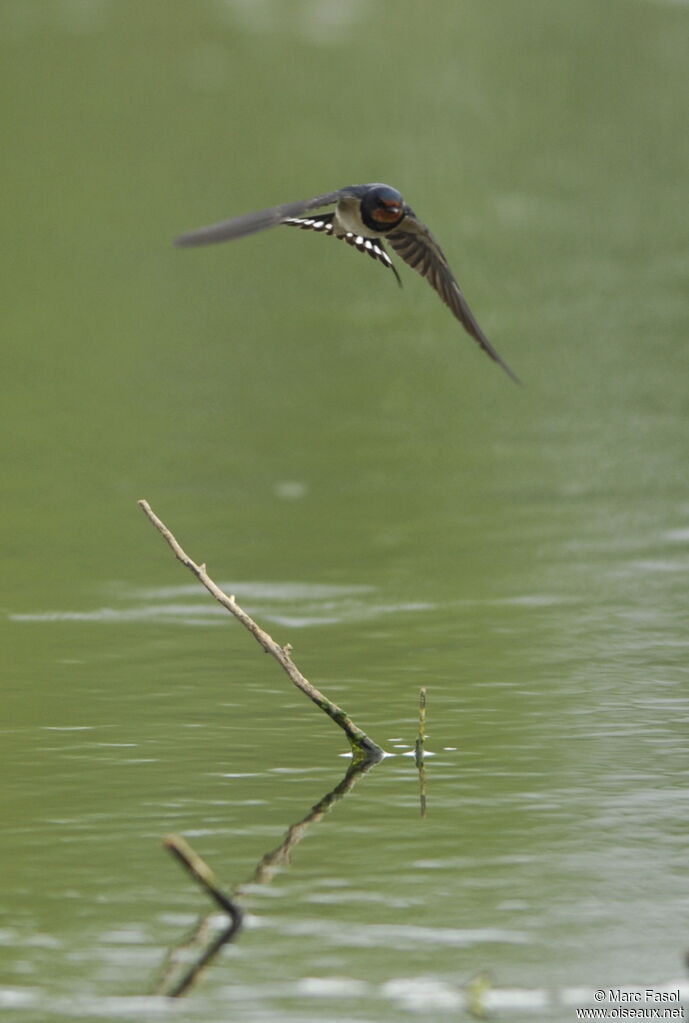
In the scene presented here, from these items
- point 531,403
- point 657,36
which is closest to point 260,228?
point 531,403

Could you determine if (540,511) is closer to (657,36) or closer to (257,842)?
(257,842)

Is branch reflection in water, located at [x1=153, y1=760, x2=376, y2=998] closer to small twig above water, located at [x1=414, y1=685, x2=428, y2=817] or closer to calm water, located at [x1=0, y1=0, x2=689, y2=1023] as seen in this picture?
calm water, located at [x1=0, y1=0, x2=689, y2=1023]

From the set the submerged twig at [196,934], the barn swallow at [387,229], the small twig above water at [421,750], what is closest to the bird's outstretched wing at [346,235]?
the barn swallow at [387,229]

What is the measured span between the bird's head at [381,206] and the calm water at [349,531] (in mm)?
1615

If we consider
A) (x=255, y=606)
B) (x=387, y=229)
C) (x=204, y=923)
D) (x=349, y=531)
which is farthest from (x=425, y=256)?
(x=349, y=531)

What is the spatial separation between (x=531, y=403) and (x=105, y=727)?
652cm

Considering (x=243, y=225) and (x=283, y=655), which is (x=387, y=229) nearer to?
(x=243, y=225)

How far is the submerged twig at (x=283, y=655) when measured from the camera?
6.09 meters

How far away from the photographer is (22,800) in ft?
20.5

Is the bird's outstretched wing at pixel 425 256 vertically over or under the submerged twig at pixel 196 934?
over

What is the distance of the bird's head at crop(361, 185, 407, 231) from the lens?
6.11m

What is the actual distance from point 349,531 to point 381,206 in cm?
428

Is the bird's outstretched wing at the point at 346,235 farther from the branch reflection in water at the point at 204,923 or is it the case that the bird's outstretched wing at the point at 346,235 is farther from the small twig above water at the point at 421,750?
the branch reflection in water at the point at 204,923

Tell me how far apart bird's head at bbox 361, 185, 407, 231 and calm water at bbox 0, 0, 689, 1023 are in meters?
1.62
